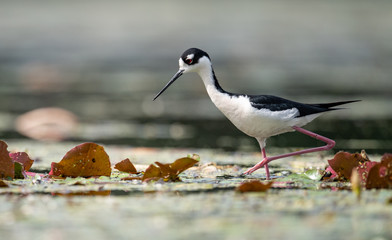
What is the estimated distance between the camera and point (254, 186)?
4.88m

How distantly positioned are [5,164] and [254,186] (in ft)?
6.33

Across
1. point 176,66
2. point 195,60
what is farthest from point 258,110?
point 176,66

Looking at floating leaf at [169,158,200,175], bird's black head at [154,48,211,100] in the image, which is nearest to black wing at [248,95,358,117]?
bird's black head at [154,48,211,100]

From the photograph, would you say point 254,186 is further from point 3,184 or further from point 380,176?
point 3,184

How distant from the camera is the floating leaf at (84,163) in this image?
5656 mm

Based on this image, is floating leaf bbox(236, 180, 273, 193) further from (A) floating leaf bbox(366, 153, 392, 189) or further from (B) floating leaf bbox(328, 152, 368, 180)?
(B) floating leaf bbox(328, 152, 368, 180)

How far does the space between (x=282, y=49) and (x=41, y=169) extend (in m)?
14.7

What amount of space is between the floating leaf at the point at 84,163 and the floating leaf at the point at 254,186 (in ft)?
4.29

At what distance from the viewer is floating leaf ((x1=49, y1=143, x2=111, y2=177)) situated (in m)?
5.66

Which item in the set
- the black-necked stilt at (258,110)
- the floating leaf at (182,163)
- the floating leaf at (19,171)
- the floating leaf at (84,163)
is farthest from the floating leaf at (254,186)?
the floating leaf at (19,171)

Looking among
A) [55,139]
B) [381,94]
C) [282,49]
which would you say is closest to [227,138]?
[55,139]

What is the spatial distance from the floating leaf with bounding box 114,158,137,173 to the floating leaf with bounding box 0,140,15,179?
0.89 meters

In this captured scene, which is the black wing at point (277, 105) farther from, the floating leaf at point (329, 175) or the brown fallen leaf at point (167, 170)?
the brown fallen leaf at point (167, 170)

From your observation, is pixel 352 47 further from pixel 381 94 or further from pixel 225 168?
pixel 225 168
